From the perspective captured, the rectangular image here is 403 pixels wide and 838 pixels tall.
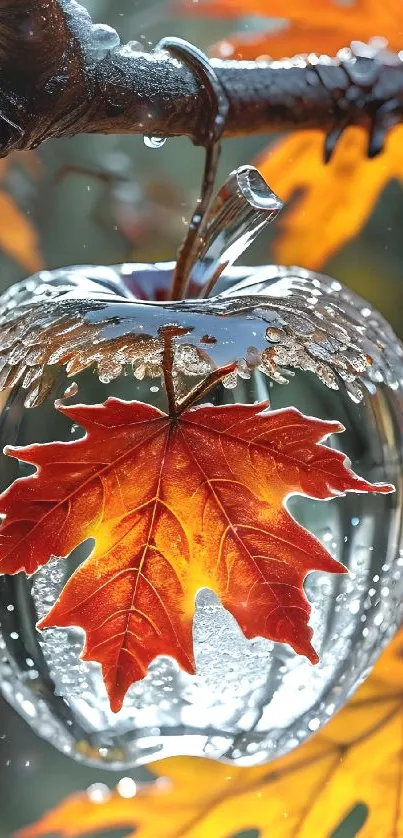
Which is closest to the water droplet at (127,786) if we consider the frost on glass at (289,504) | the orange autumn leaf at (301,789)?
the orange autumn leaf at (301,789)

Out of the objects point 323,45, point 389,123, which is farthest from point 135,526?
point 323,45

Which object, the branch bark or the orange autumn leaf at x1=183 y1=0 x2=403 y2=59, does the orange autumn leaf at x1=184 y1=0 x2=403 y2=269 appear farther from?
the branch bark

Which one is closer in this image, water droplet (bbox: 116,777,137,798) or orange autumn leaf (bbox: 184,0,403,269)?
orange autumn leaf (bbox: 184,0,403,269)

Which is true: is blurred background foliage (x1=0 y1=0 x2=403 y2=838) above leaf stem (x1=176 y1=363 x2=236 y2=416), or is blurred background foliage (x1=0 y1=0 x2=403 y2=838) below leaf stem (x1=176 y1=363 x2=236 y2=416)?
above

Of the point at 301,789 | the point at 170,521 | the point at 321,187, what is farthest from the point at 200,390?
the point at 301,789

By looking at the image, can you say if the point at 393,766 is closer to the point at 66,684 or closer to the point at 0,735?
the point at 0,735

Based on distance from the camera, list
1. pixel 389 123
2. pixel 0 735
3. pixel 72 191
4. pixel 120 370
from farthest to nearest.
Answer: pixel 0 735
pixel 72 191
pixel 389 123
pixel 120 370

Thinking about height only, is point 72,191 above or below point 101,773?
above

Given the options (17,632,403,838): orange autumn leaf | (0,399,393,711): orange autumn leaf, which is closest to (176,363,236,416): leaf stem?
(0,399,393,711): orange autumn leaf
